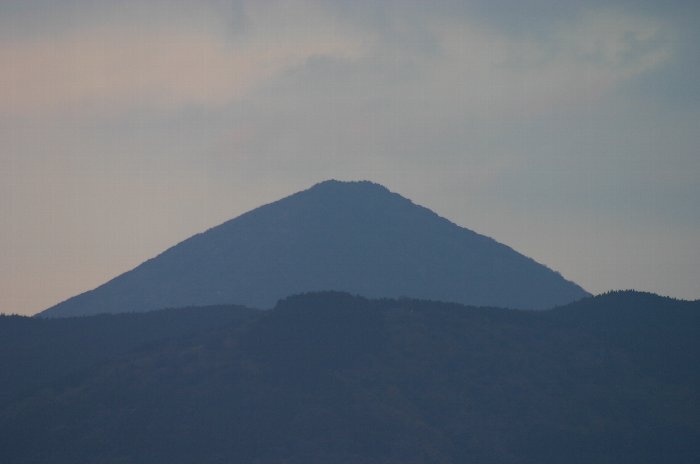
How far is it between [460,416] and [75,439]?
38751 mm

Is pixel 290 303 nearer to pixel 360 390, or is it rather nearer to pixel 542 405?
pixel 360 390

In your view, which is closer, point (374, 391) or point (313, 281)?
point (374, 391)

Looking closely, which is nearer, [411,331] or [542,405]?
[542,405]

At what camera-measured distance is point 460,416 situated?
112062mm

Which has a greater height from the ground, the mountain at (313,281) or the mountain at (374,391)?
the mountain at (313,281)

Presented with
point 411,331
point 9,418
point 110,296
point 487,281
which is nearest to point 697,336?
point 411,331

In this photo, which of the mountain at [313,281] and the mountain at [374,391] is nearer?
the mountain at [374,391]

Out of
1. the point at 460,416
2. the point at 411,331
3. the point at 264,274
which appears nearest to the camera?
the point at 460,416

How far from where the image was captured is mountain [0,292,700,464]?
336ft

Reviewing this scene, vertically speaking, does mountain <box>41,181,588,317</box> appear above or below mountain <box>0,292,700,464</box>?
above

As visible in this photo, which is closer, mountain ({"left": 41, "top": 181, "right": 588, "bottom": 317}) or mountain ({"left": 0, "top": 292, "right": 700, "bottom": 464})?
mountain ({"left": 0, "top": 292, "right": 700, "bottom": 464})

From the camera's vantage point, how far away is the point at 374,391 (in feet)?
371

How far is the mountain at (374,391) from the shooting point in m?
103

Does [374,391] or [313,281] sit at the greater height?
[313,281]
